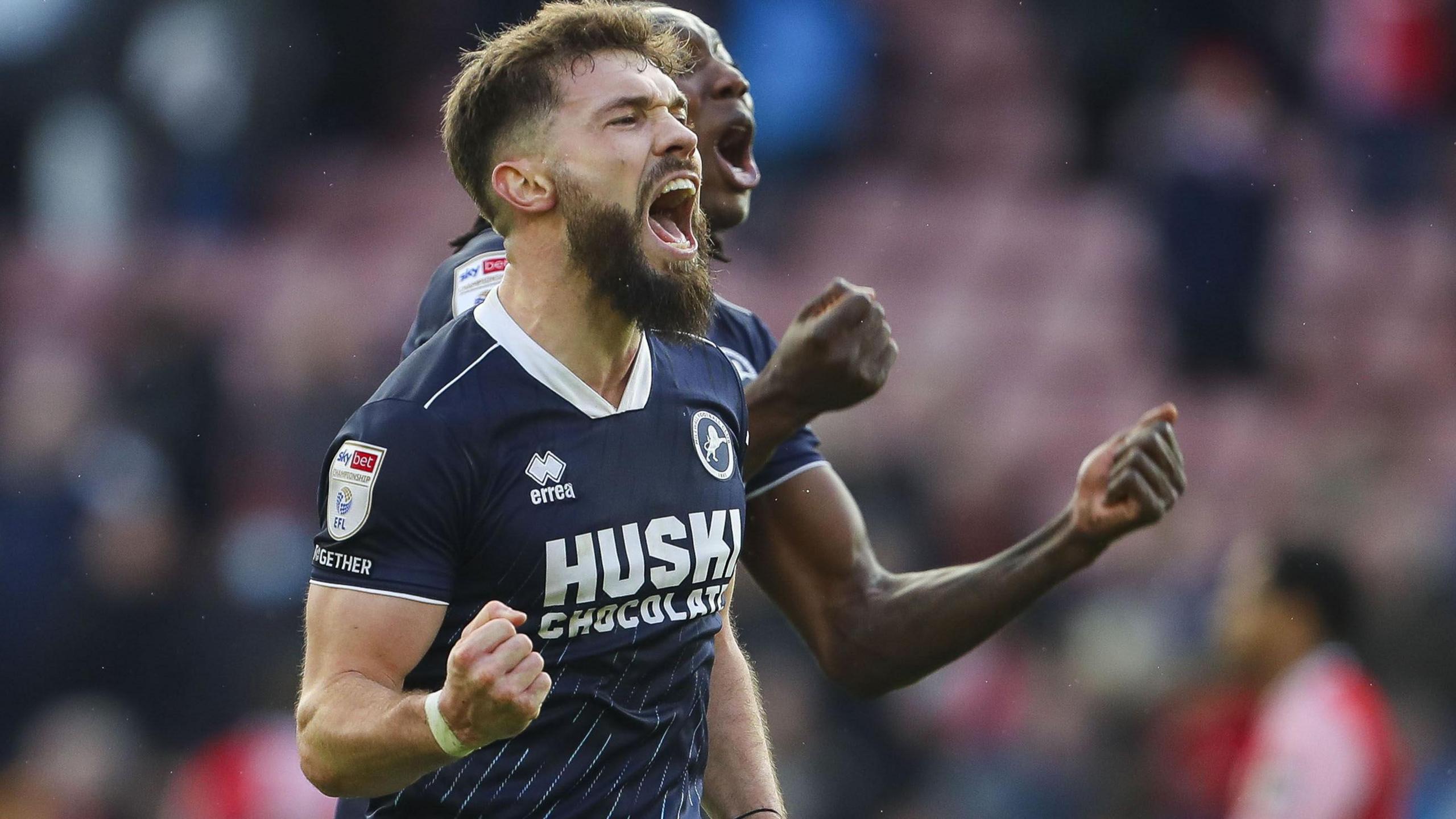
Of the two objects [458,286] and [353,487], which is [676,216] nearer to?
[458,286]

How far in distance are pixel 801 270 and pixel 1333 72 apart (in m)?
4.01

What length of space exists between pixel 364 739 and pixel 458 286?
1.38 metres

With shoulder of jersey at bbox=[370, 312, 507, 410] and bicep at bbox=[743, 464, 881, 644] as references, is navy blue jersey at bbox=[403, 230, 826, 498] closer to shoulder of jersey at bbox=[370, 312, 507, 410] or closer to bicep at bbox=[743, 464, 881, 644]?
bicep at bbox=[743, 464, 881, 644]

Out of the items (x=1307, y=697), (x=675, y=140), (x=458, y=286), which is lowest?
(x=1307, y=697)

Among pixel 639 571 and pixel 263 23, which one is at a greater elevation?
pixel 263 23

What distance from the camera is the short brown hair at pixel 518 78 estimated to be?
3.90m

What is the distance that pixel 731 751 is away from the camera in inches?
176

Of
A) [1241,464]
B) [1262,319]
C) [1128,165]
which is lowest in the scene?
[1241,464]

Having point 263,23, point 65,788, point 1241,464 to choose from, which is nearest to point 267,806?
point 65,788

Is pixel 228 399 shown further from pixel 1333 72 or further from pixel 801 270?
pixel 1333 72

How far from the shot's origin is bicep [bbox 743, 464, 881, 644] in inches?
197

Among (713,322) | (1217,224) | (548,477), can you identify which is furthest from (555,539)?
(1217,224)

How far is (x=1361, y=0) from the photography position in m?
13.6

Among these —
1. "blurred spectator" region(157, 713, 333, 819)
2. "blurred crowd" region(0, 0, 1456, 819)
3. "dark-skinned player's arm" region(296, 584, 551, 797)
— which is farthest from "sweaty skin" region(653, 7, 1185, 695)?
"blurred spectator" region(157, 713, 333, 819)
